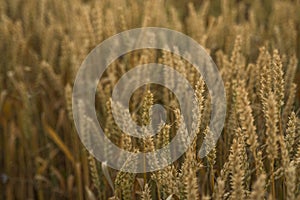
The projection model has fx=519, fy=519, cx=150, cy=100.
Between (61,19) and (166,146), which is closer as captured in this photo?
(166,146)

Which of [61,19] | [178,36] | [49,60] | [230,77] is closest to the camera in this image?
[230,77]

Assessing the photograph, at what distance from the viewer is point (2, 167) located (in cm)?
176

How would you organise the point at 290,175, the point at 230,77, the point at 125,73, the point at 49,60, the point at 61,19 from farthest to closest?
the point at 61,19
the point at 49,60
the point at 125,73
the point at 230,77
the point at 290,175

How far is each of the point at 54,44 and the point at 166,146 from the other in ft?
3.09

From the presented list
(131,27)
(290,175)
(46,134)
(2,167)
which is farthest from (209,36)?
(290,175)

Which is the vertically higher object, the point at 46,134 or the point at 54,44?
the point at 54,44

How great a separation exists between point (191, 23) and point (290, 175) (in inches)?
38.8

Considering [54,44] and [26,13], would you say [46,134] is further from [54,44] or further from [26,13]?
[26,13]

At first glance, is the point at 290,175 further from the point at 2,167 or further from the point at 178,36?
the point at 2,167

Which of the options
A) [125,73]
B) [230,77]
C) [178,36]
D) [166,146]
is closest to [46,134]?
[125,73]

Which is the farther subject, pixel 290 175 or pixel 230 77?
pixel 230 77

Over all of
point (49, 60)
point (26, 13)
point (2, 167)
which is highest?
point (26, 13)

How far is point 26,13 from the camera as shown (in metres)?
2.02

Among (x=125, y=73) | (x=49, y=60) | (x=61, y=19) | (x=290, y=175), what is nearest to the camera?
(x=290, y=175)
